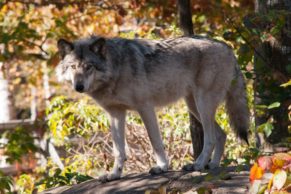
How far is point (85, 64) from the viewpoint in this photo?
658cm

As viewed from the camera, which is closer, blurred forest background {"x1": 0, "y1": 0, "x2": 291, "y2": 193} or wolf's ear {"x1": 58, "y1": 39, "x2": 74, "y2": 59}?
blurred forest background {"x1": 0, "y1": 0, "x2": 291, "y2": 193}

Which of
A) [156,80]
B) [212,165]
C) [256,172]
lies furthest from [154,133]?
[256,172]

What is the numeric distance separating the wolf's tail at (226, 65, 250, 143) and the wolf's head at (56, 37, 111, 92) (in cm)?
153

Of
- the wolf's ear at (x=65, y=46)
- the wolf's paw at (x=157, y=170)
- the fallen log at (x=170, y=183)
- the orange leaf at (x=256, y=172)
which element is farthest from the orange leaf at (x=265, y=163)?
the wolf's ear at (x=65, y=46)

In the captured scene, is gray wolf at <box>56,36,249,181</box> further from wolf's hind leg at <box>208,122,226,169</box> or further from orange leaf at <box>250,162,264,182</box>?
orange leaf at <box>250,162,264,182</box>

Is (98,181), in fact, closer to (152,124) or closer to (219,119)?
(152,124)

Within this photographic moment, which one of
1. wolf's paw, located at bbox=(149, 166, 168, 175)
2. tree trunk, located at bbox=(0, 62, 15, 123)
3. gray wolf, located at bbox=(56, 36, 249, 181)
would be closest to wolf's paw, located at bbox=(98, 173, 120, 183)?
gray wolf, located at bbox=(56, 36, 249, 181)

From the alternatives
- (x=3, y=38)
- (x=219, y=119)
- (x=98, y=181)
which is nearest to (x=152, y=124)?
(x=98, y=181)

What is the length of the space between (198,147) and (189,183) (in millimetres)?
1640

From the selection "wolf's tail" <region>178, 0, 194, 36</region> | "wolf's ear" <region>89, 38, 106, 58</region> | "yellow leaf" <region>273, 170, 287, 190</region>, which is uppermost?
"wolf's tail" <region>178, 0, 194, 36</region>

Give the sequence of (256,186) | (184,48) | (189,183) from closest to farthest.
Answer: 1. (256,186)
2. (189,183)
3. (184,48)

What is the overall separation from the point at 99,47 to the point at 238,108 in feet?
5.66

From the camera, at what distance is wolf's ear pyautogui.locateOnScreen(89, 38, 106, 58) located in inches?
261

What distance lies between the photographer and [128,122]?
8984mm
